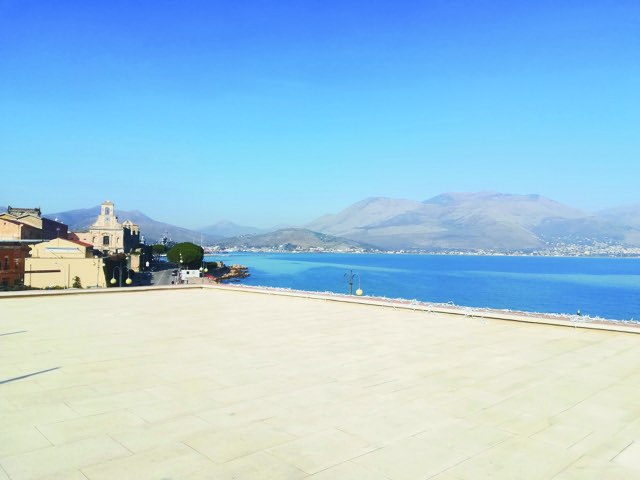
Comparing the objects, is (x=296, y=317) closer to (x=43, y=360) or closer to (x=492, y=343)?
(x=492, y=343)

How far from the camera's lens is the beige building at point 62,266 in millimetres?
59031

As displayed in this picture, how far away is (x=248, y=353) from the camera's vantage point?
15.8 metres

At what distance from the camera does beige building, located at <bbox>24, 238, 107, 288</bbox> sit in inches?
2324

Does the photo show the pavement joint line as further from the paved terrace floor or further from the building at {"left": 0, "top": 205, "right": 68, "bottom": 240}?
the building at {"left": 0, "top": 205, "right": 68, "bottom": 240}

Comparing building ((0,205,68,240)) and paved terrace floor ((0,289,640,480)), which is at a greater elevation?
building ((0,205,68,240))

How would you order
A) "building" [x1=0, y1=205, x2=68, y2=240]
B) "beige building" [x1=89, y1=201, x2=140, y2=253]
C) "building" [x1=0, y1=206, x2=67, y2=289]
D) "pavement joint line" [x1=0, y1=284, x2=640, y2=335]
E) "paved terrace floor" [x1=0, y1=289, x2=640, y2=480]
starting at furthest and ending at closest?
"beige building" [x1=89, y1=201, x2=140, y2=253], "building" [x1=0, y1=205, x2=68, y2=240], "building" [x1=0, y1=206, x2=67, y2=289], "pavement joint line" [x1=0, y1=284, x2=640, y2=335], "paved terrace floor" [x1=0, y1=289, x2=640, y2=480]

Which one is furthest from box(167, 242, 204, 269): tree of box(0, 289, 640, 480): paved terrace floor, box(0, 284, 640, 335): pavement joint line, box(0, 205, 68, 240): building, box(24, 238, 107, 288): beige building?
box(0, 289, 640, 480): paved terrace floor

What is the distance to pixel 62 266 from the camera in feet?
204

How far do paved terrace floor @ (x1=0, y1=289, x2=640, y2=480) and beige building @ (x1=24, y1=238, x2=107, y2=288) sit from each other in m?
44.4

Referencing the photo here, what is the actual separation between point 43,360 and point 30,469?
8.45 metres

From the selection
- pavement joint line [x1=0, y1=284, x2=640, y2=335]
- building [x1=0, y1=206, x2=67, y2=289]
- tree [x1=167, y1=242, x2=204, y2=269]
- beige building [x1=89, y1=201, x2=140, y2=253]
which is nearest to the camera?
pavement joint line [x1=0, y1=284, x2=640, y2=335]

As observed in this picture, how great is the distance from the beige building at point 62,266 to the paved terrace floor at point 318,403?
44.4m

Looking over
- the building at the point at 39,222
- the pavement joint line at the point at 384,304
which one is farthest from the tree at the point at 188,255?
the pavement joint line at the point at 384,304

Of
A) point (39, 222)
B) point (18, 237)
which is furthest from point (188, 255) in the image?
point (18, 237)
